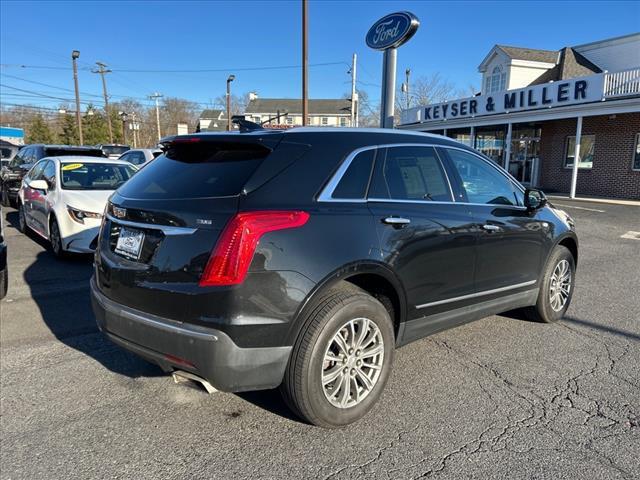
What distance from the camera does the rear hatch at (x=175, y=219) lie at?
Answer: 2594mm

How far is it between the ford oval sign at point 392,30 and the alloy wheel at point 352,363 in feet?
40.4

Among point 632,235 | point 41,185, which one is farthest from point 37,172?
point 632,235

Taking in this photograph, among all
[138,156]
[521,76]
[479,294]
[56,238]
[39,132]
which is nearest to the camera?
[479,294]

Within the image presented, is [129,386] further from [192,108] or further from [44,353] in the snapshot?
[192,108]

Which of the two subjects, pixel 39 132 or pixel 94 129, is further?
pixel 39 132

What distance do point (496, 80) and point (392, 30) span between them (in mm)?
15893

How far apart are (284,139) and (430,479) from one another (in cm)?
203

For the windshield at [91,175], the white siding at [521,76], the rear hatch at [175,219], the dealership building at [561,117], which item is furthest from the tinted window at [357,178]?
the white siding at [521,76]

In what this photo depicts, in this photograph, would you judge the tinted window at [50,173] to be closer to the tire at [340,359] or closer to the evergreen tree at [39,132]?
the tire at [340,359]

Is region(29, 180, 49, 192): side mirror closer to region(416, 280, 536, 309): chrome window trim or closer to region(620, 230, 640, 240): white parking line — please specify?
region(416, 280, 536, 309): chrome window trim

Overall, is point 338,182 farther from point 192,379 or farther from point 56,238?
point 56,238

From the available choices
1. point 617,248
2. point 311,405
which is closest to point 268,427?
point 311,405

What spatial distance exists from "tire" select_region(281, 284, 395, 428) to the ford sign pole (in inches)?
473

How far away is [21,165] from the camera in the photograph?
12.8 meters
